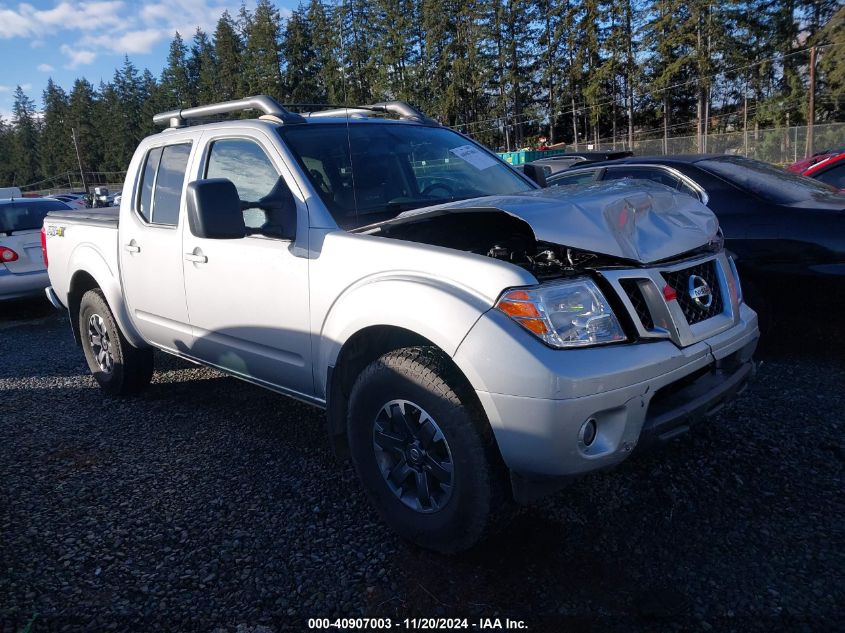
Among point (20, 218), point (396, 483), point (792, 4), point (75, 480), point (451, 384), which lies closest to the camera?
point (451, 384)

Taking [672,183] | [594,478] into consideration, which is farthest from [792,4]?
[594,478]

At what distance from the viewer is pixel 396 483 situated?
2850 millimetres

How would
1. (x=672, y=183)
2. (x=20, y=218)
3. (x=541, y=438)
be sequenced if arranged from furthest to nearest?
(x=20, y=218) → (x=672, y=183) → (x=541, y=438)

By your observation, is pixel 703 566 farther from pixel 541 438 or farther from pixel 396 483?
pixel 396 483

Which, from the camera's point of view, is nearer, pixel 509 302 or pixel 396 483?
pixel 509 302

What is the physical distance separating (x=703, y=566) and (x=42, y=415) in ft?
15.2

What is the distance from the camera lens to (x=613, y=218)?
2635 mm

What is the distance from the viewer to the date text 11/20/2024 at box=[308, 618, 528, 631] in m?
2.35

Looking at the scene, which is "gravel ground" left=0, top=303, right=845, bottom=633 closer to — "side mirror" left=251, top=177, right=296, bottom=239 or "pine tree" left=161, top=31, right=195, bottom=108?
"side mirror" left=251, top=177, right=296, bottom=239

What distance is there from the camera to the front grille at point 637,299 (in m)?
2.54

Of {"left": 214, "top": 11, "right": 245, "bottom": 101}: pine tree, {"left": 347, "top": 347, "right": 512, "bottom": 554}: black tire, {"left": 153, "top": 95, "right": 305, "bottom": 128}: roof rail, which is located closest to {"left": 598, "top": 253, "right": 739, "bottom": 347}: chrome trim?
{"left": 347, "top": 347, "right": 512, "bottom": 554}: black tire

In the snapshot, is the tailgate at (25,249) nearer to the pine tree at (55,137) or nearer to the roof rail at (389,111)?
the roof rail at (389,111)

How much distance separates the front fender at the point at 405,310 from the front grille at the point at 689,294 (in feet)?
2.88

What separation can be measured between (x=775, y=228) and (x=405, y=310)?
3.45m
